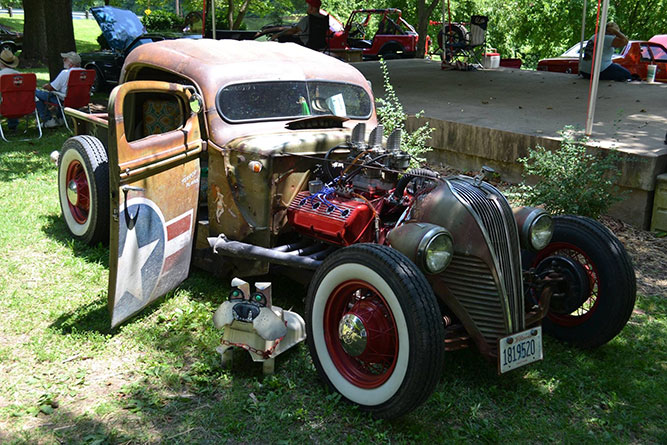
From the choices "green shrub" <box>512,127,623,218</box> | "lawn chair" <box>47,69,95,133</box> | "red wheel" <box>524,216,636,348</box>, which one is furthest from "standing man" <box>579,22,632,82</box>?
"lawn chair" <box>47,69,95,133</box>

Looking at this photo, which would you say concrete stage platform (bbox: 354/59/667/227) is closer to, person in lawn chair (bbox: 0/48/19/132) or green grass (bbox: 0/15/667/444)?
green grass (bbox: 0/15/667/444)

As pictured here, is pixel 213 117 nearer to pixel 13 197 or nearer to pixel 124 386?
pixel 124 386

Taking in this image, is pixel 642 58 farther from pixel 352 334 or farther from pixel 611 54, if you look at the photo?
pixel 352 334

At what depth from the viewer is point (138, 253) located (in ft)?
12.2

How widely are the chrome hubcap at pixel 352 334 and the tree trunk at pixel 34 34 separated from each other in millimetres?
17253

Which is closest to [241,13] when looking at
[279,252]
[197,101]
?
[197,101]

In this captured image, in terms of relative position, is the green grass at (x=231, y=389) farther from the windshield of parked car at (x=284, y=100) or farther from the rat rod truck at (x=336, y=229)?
the windshield of parked car at (x=284, y=100)

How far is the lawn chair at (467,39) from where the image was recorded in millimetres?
13633

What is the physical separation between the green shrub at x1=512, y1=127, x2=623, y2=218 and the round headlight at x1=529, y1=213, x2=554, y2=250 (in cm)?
203

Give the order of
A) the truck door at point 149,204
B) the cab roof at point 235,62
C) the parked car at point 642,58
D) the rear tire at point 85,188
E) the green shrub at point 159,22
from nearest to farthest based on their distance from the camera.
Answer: the truck door at point 149,204 < the cab roof at point 235,62 < the rear tire at point 85,188 < the parked car at point 642,58 < the green shrub at point 159,22

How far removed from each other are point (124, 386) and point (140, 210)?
1.03m

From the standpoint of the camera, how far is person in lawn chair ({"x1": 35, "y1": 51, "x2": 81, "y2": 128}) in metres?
9.82

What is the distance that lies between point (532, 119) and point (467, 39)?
22.7 feet

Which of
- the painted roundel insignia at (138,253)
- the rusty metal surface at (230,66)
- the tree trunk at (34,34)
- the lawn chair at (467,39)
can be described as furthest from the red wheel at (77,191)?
the tree trunk at (34,34)
